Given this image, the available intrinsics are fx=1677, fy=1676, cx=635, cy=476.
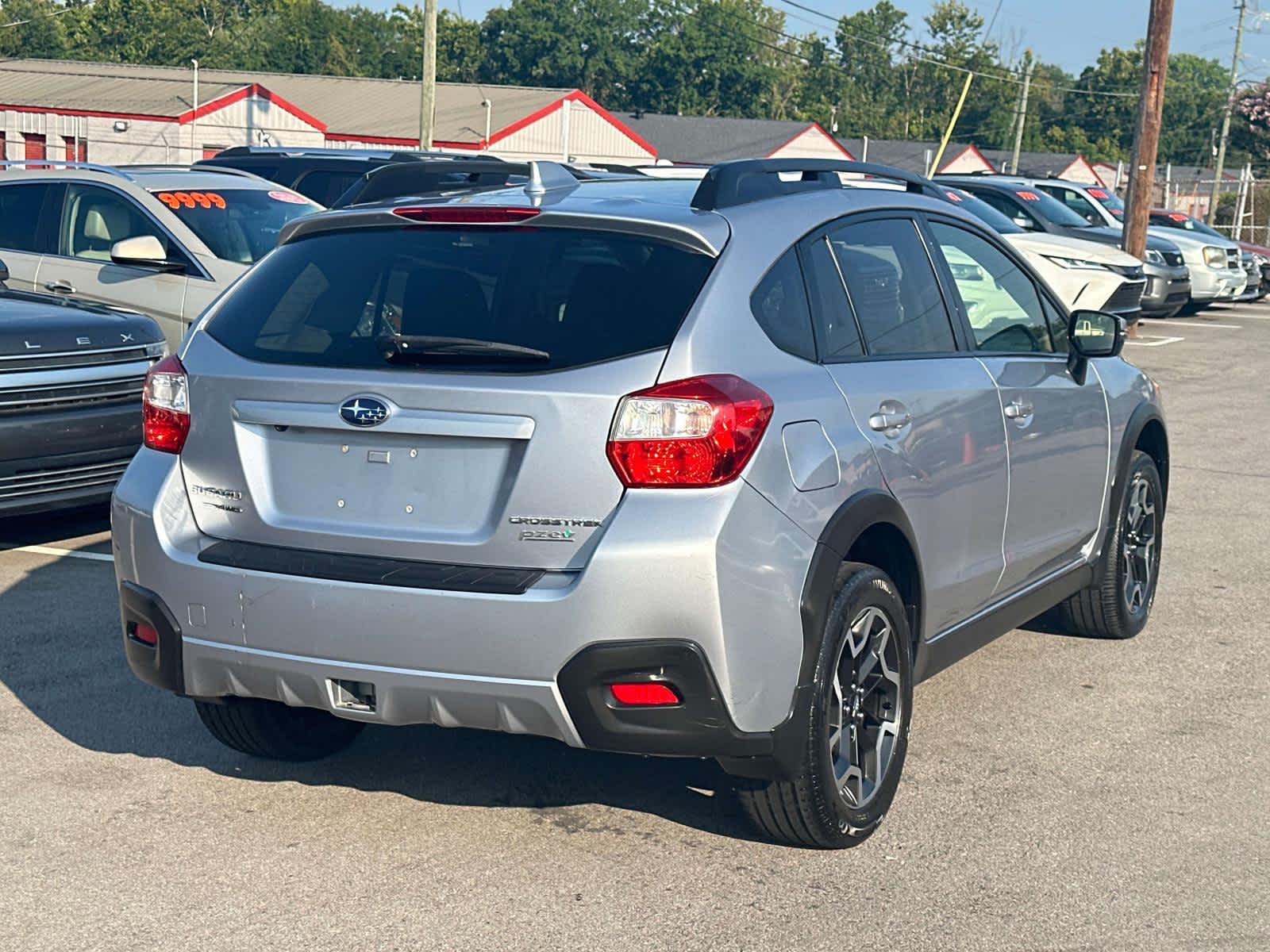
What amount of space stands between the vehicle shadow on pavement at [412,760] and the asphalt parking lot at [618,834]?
1 cm

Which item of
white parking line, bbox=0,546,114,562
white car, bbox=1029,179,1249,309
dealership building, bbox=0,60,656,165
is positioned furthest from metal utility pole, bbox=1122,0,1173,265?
dealership building, bbox=0,60,656,165

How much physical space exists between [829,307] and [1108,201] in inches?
947

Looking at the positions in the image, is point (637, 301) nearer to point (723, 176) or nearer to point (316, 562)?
point (723, 176)

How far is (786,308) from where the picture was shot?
4387mm

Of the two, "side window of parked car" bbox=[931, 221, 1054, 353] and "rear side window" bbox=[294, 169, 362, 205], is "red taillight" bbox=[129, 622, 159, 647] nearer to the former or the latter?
"side window of parked car" bbox=[931, 221, 1054, 353]

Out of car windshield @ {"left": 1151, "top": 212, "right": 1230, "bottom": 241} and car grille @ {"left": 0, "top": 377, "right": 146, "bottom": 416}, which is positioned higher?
car windshield @ {"left": 1151, "top": 212, "right": 1230, "bottom": 241}

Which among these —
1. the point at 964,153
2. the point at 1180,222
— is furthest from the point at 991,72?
the point at 1180,222

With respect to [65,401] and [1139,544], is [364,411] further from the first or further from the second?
[65,401]

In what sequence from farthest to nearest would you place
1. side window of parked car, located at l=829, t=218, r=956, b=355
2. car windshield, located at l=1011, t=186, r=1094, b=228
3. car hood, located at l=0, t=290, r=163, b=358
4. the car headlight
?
1. car windshield, located at l=1011, t=186, r=1094, b=228
2. the car headlight
3. car hood, located at l=0, t=290, r=163, b=358
4. side window of parked car, located at l=829, t=218, r=956, b=355

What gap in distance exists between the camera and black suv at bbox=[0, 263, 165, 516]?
7445mm

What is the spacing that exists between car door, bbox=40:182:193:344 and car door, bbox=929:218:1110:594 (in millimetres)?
5818

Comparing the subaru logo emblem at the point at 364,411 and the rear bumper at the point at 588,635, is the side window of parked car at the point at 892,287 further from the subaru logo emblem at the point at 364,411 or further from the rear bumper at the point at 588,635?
the subaru logo emblem at the point at 364,411

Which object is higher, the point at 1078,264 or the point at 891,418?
the point at 891,418

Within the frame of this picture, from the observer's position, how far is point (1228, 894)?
4.24 metres
